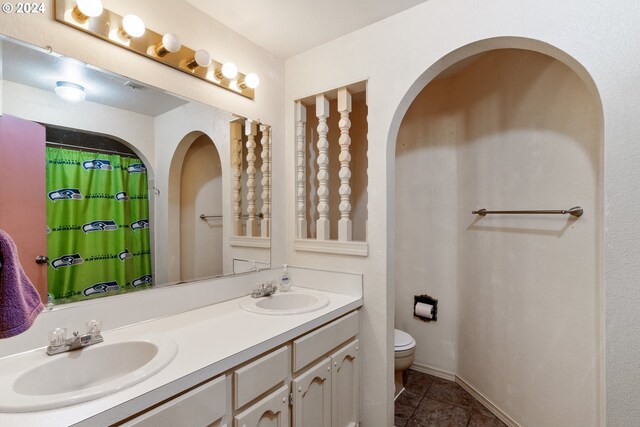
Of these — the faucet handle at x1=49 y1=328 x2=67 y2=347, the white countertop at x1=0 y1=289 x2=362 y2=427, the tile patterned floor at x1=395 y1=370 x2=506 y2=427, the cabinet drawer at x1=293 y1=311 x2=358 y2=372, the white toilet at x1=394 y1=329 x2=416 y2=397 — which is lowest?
the tile patterned floor at x1=395 y1=370 x2=506 y2=427

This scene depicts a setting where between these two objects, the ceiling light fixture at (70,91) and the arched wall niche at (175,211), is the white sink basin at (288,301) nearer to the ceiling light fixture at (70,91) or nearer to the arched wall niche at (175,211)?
the arched wall niche at (175,211)

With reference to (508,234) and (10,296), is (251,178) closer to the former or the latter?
(10,296)

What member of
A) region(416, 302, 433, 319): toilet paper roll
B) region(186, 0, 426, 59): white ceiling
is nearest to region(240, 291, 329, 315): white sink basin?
region(416, 302, 433, 319): toilet paper roll

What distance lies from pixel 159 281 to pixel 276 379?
0.70 m

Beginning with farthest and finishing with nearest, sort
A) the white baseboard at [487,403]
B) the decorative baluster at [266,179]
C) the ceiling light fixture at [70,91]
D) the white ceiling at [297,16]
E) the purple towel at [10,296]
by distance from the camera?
the decorative baluster at [266,179] → the white baseboard at [487,403] → the white ceiling at [297,16] → the ceiling light fixture at [70,91] → the purple towel at [10,296]

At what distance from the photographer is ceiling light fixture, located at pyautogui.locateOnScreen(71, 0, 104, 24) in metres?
1.08

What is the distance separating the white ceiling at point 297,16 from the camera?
4.99 feet

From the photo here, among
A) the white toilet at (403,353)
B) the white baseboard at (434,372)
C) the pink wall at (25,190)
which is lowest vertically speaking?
the white baseboard at (434,372)

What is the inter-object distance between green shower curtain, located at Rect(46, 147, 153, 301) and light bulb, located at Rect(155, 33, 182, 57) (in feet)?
1.66

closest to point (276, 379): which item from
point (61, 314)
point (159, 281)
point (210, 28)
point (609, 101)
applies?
point (159, 281)

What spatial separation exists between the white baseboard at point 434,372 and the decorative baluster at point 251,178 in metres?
1.76

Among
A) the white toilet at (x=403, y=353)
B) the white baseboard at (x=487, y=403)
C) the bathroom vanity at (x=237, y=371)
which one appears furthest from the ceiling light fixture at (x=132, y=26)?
the white baseboard at (x=487, y=403)

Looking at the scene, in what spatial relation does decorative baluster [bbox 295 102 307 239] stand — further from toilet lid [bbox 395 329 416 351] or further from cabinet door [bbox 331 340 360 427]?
toilet lid [bbox 395 329 416 351]

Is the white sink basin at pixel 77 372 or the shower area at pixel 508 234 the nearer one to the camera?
the white sink basin at pixel 77 372
